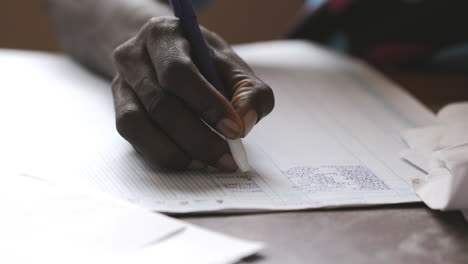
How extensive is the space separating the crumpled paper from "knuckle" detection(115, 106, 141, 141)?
0.90 feet

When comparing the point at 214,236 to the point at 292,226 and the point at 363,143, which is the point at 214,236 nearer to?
the point at 292,226

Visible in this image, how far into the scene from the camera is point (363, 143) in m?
0.70

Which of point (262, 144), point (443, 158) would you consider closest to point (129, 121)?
point (262, 144)

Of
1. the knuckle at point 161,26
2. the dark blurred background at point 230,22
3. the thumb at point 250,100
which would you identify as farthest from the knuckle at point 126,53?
the dark blurred background at point 230,22

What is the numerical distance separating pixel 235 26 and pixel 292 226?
174 cm

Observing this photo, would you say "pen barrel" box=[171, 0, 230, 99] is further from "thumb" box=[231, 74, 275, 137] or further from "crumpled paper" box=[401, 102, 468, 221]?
"crumpled paper" box=[401, 102, 468, 221]

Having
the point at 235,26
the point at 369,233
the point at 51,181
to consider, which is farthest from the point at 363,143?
the point at 235,26

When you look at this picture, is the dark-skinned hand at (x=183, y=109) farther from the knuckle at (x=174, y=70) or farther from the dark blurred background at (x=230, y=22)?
the dark blurred background at (x=230, y=22)

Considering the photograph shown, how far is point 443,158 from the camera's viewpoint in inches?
22.4

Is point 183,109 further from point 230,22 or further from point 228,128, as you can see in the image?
point 230,22

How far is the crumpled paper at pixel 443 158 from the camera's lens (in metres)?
0.51

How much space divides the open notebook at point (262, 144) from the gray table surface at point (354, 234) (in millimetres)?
14

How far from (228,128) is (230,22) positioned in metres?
1.64

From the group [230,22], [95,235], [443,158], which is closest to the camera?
[95,235]
